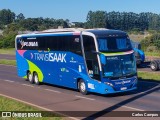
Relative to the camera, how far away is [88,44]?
66.8 feet

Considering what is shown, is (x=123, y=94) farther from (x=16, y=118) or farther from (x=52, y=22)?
(x=52, y=22)

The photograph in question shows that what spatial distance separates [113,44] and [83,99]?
10.4ft

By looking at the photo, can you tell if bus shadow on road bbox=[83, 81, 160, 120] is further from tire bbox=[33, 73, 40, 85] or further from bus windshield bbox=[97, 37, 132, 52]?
tire bbox=[33, 73, 40, 85]

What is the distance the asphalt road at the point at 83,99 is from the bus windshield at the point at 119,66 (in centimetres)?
117

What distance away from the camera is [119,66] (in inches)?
777

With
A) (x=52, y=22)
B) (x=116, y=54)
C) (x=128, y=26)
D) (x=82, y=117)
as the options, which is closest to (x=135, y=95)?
(x=116, y=54)

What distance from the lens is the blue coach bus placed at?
19.5 meters

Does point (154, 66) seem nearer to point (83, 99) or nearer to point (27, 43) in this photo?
point (27, 43)

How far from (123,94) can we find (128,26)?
162742 mm

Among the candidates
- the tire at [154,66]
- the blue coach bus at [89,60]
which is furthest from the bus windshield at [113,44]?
the tire at [154,66]

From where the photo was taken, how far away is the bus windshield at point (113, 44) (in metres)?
19.7

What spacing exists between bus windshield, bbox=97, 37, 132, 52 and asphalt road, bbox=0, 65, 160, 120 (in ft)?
7.89

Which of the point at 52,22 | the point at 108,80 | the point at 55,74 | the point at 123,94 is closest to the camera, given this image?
the point at 108,80

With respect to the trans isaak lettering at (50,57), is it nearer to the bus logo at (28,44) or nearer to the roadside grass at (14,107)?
the bus logo at (28,44)
